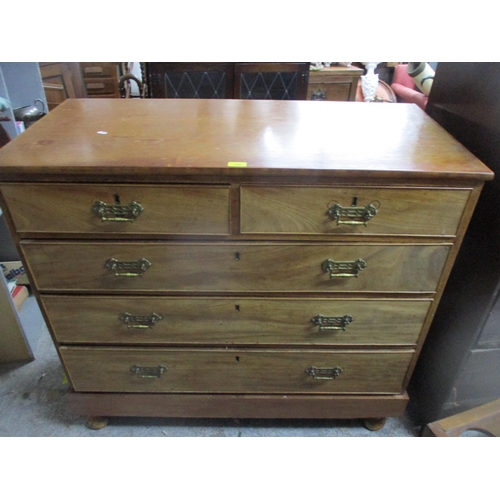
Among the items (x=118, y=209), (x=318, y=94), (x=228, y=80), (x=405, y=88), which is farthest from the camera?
(x=405, y=88)

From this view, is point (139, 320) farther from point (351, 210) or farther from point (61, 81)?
point (61, 81)

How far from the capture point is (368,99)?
300cm

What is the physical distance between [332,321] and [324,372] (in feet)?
0.61

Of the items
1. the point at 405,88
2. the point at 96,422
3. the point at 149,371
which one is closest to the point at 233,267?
the point at 149,371

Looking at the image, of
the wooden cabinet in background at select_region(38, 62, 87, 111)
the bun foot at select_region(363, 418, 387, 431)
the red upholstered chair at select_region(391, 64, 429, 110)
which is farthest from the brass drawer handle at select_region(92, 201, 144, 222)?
the red upholstered chair at select_region(391, 64, 429, 110)

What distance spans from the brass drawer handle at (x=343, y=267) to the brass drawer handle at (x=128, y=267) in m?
0.42

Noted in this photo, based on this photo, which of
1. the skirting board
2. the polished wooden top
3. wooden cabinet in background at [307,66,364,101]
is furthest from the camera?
wooden cabinet in background at [307,66,364,101]

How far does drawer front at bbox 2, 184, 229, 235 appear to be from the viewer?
31.3 inches

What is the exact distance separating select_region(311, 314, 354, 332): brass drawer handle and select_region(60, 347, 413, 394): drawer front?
0.31 ft

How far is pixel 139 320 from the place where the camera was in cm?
99

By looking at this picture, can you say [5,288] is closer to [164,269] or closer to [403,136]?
[164,269]

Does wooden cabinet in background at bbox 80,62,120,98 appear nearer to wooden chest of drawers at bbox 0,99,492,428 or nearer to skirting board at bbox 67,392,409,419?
wooden chest of drawers at bbox 0,99,492,428

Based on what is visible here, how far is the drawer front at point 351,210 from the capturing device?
31.4 inches

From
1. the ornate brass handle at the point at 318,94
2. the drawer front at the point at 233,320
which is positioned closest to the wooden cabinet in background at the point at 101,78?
the ornate brass handle at the point at 318,94
